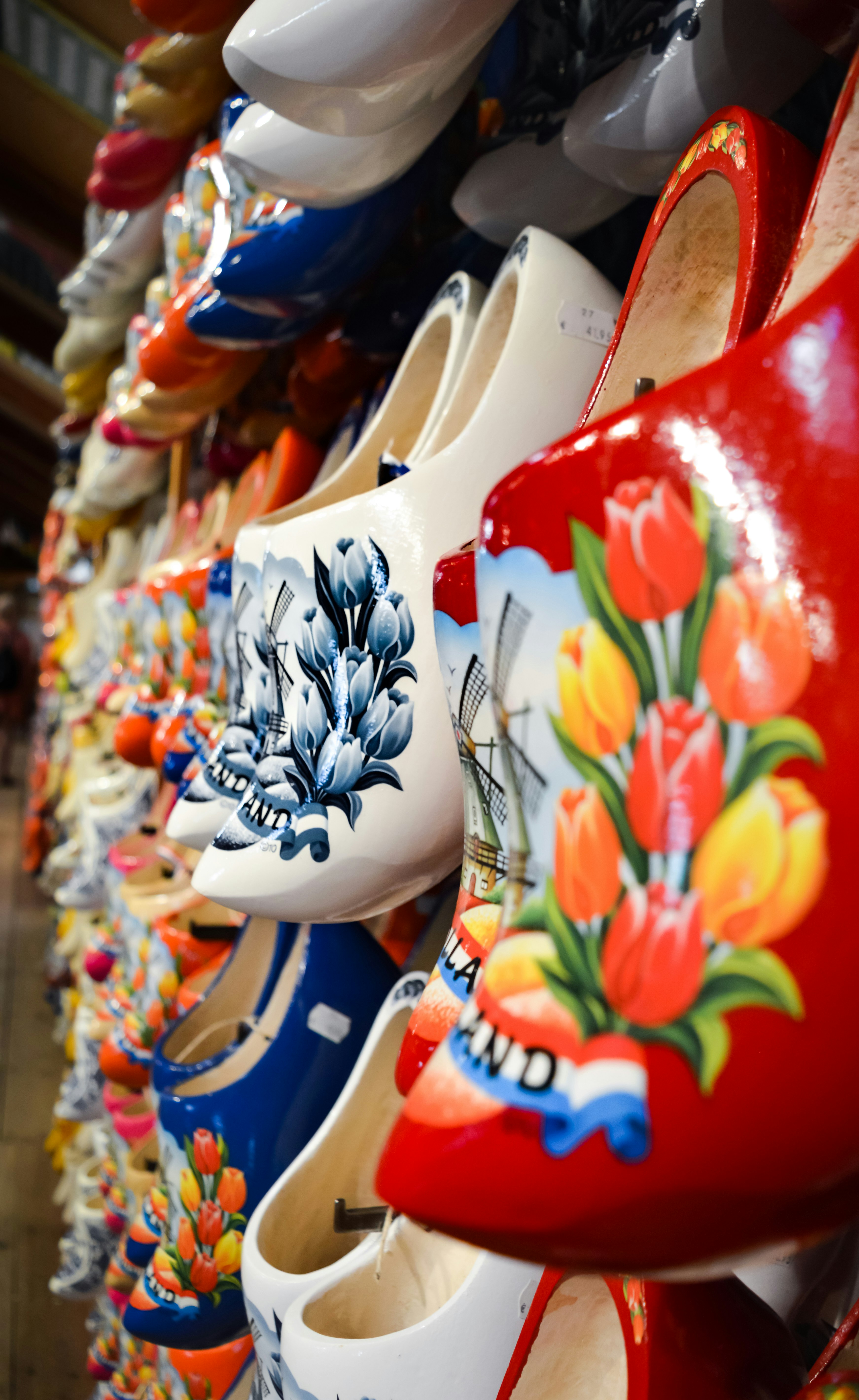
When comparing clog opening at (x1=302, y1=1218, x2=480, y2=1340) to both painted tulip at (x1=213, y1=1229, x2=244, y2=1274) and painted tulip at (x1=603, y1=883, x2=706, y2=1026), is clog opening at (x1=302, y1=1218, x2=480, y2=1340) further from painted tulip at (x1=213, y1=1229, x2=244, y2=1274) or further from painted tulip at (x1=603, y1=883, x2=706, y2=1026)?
painted tulip at (x1=603, y1=883, x2=706, y2=1026)

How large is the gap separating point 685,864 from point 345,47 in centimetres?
41

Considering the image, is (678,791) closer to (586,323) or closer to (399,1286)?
(586,323)

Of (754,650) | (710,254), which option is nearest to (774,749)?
(754,650)

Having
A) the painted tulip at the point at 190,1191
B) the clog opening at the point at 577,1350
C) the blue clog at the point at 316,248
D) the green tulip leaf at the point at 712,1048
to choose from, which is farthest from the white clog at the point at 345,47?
the painted tulip at the point at 190,1191

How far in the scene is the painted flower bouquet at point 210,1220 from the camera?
2.42 feet

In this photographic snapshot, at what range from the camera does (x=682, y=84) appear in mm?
463

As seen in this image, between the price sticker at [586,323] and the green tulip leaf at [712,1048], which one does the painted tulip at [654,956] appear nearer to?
the green tulip leaf at [712,1048]

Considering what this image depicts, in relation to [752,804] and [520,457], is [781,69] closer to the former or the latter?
[520,457]

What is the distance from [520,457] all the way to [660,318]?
0.33 feet

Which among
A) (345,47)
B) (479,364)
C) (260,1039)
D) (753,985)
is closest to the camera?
(753,985)

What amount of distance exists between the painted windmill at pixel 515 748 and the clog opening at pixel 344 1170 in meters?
0.43

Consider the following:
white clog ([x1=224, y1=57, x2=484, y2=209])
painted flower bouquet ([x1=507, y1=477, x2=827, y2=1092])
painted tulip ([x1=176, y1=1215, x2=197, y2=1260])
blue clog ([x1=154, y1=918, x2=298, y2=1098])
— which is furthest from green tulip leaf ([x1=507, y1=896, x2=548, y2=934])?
blue clog ([x1=154, y1=918, x2=298, y2=1098])

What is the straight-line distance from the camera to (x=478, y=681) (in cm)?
40

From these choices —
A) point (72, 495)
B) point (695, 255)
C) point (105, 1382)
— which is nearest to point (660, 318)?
point (695, 255)
